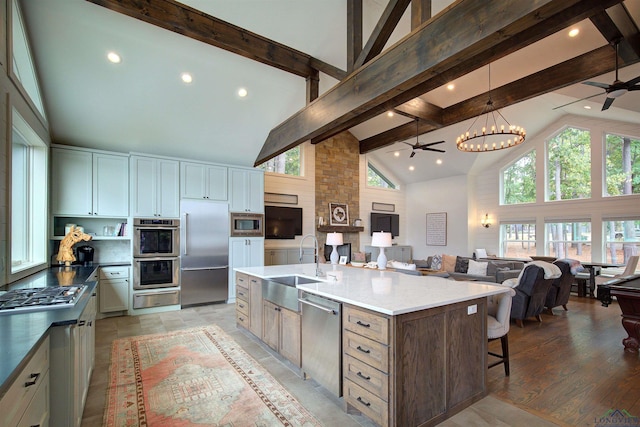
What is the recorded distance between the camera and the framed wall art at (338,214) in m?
9.30

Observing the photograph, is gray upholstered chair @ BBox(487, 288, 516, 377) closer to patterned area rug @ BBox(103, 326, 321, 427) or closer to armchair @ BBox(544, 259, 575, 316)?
patterned area rug @ BBox(103, 326, 321, 427)

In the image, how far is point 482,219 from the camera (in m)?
9.62

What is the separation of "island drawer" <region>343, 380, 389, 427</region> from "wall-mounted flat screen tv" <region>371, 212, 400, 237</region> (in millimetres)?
8088

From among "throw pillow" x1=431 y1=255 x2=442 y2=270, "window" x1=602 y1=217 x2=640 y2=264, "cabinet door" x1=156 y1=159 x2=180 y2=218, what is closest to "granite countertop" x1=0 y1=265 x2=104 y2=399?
"cabinet door" x1=156 y1=159 x2=180 y2=218

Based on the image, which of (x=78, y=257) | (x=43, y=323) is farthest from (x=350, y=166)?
(x=43, y=323)

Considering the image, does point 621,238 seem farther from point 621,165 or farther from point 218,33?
point 218,33

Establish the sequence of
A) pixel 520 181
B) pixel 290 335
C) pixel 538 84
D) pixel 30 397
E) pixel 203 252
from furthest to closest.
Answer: pixel 520 181 → pixel 203 252 → pixel 538 84 → pixel 290 335 → pixel 30 397

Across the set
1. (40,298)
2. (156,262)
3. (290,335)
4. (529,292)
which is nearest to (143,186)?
(156,262)

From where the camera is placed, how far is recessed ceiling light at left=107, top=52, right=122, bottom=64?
4.11 metres

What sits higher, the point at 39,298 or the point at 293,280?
the point at 39,298

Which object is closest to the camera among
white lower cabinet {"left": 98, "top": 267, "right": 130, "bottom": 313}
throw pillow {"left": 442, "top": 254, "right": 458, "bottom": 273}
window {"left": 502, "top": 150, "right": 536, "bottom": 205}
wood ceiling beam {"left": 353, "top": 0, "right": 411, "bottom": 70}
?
wood ceiling beam {"left": 353, "top": 0, "right": 411, "bottom": 70}

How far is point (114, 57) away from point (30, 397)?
4278 mm

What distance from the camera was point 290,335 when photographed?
3.11 m

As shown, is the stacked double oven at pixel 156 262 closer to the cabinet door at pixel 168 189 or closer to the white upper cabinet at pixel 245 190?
the cabinet door at pixel 168 189
